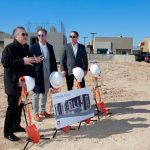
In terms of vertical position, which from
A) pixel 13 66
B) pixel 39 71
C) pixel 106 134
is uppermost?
pixel 13 66

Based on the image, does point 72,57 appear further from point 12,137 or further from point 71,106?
point 12,137

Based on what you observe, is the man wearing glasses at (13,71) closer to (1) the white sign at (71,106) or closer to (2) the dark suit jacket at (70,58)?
(1) the white sign at (71,106)

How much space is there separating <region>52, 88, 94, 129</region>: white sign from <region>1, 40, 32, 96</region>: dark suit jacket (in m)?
0.72

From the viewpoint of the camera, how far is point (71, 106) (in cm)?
714

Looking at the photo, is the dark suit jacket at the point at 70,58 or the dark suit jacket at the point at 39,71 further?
the dark suit jacket at the point at 70,58

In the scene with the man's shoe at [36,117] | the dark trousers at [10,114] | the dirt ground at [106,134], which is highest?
the dark trousers at [10,114]

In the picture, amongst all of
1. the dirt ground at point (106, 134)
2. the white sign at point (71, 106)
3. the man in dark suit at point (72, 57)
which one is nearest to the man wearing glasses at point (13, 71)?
the dirt ground at point (106, 134)

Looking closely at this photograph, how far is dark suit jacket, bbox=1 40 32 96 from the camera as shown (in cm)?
645

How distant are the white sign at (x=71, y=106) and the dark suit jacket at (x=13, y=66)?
72 centimetres

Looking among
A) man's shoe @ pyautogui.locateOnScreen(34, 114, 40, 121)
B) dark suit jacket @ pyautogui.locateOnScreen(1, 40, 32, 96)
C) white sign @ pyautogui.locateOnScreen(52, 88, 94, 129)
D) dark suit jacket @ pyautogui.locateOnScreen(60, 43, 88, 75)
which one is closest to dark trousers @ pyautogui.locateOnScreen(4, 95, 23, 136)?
dark suit jacket @ pyautogui.locateOnScreen(1, 40, 32, 96)

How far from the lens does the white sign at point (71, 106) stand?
22.3 feet

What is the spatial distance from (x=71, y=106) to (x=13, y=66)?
1424 millimetres

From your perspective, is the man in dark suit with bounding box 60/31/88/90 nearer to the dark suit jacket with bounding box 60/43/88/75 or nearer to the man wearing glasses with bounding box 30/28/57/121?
the dark suit jacket with bounding box 60/43/88/75

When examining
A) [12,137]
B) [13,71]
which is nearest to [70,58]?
[13,71]
